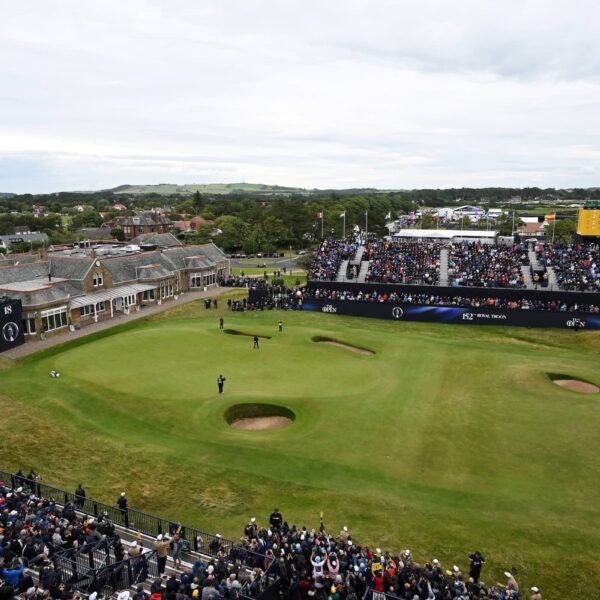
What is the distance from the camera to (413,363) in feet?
125

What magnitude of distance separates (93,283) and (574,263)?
50.5 metres

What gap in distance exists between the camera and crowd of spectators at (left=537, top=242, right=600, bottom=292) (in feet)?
173

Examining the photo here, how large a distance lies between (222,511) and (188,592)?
7.21 meters

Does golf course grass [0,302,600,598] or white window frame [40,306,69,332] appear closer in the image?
golf course grass [0,302,600,598]

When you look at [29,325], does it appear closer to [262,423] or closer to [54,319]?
[54,319]

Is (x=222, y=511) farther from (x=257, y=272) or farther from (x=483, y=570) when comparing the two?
(x=257, y=272)

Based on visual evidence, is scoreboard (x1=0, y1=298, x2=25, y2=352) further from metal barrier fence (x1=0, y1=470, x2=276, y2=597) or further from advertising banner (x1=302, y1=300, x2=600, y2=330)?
advertising banner (x1=302, y1=300, x2=600, y2=330)

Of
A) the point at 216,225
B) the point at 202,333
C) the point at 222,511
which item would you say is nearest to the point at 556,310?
the point at 202,333

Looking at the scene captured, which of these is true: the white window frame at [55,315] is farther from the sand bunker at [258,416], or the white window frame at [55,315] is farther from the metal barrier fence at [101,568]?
the metal barrier fence at [101,568]

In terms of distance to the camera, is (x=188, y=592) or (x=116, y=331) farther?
(x=116, y=331)

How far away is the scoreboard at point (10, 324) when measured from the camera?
135 feet

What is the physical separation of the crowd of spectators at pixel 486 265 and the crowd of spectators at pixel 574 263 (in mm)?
2509

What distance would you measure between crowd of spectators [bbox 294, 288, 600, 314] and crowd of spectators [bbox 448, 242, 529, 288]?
8.80 ft

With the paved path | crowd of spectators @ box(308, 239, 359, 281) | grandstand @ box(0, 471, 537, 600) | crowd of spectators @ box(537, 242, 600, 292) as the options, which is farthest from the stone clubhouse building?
crowd of spectators @ box(537, 242, 600, 292)
